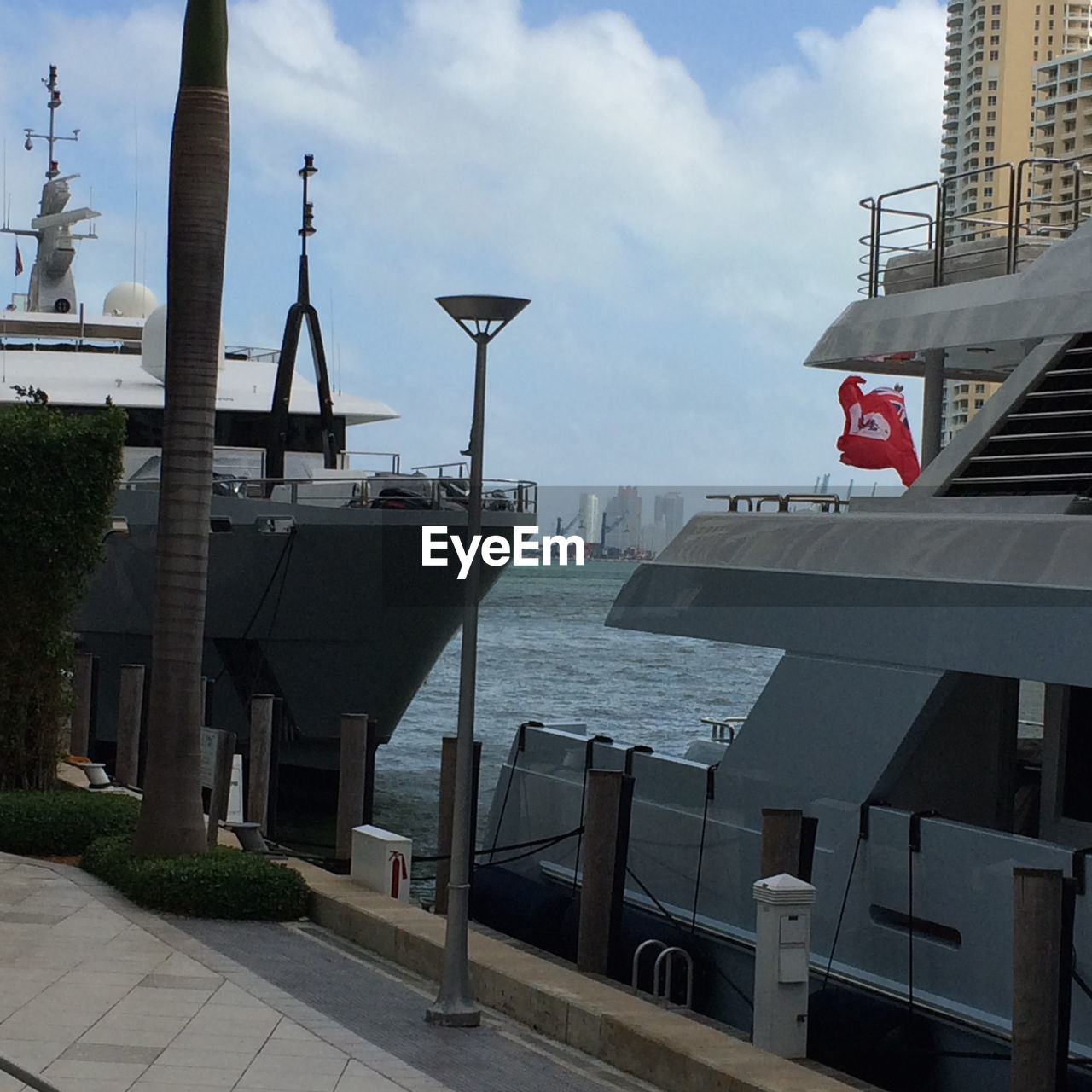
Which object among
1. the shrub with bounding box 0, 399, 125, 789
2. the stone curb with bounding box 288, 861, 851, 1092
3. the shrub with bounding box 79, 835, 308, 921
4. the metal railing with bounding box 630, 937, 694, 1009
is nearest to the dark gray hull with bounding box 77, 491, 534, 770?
the shrub with bounding box 0, 399, 125, 789

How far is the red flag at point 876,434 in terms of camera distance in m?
13.8

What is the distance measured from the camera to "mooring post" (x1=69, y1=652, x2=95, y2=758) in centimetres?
1829

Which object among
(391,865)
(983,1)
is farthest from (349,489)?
(983,1)

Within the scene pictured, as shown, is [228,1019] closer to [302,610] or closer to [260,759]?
[260,759]

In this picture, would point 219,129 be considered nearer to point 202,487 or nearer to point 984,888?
point 202,487

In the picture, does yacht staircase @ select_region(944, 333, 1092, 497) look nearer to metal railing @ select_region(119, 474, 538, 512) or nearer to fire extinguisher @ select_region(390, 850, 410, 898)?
fire extinguisher @ select_region(390, 850, 410, 898)

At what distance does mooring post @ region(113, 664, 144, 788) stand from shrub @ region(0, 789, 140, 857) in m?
3.75

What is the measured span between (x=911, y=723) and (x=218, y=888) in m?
4.58

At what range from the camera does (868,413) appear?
1380 cm

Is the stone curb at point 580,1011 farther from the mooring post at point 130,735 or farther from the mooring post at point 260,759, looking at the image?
the mooring post at point 130,735

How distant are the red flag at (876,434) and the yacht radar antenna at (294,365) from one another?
13324 millimetres

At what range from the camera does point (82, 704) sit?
18.7 meters

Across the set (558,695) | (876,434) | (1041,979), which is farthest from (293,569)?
(558,695)

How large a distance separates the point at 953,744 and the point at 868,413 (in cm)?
434
